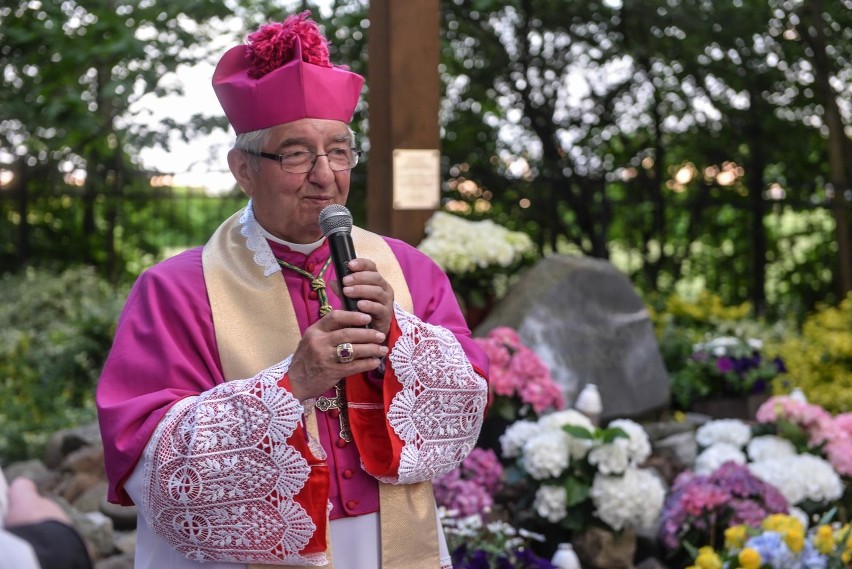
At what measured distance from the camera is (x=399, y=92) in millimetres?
5723

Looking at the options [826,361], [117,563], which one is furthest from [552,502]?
[826,361]

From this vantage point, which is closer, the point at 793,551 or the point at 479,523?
the point at 793,551

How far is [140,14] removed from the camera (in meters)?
6.70

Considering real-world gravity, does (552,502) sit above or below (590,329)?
below

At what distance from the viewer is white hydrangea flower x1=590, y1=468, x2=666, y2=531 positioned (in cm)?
418

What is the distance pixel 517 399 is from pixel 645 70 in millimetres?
4929

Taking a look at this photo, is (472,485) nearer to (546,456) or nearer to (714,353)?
(546,456)

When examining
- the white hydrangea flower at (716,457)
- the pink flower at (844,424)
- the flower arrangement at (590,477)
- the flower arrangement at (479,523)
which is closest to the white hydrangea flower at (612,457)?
the flower arrangement at (590,477)

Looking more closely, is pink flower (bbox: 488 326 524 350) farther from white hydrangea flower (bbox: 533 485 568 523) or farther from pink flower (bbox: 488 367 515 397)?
white hydrangea flower (bbox: 533 485 568 523)

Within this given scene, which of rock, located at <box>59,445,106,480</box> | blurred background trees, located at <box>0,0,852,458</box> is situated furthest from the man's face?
blurred background trees, located at <box>0,0,852,458</box>

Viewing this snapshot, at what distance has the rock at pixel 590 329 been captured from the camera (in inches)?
227

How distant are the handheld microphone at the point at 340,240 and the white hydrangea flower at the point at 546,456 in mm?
2304

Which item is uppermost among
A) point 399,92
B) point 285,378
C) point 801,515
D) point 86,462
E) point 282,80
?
point 399,92

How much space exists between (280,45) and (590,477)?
2.61 metres
